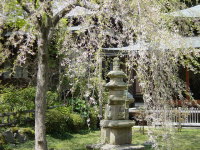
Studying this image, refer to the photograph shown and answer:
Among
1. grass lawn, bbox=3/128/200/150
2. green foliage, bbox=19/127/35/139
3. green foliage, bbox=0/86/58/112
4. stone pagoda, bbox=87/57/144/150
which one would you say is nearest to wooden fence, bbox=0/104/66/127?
green foliage, bbox=0/86/58/112

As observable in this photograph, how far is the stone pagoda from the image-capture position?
25.0 ft

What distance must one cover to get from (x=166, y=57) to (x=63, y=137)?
616cm

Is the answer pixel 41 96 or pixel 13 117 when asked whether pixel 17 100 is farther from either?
pixel 41 96

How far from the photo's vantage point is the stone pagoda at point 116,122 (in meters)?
7.63

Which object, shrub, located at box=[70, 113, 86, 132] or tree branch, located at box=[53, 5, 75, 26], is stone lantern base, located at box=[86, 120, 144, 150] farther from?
shrub, located at box=[70, 113, 86, 132]

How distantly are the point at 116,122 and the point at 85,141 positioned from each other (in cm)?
291

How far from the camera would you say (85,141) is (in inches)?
401

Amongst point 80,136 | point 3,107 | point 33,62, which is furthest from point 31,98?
point 33,62

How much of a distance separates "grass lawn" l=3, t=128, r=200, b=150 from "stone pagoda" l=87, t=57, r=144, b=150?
3.37ft

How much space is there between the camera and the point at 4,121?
1046cm

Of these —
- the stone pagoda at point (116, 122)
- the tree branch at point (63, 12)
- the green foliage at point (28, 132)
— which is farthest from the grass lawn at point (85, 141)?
the tree branch at point (63, 12)

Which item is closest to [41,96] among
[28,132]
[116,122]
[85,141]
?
[116,122]

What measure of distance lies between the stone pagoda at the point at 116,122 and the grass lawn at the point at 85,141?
103cm

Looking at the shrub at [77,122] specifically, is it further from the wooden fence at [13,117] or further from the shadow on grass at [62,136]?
the wooden fence at [13,117]
